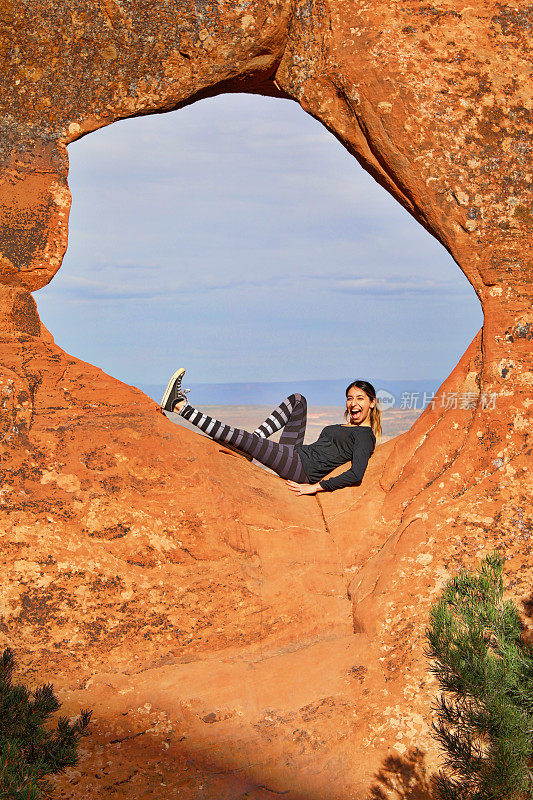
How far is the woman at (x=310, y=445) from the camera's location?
5.67 m

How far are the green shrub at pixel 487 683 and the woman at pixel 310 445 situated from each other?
232cm

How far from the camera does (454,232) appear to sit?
487 centimetres

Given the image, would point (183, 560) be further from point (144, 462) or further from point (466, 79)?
point (466, 79)

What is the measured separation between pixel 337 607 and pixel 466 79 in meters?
3.49

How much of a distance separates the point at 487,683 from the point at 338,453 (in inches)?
112

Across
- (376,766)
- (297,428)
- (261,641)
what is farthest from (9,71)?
(376,766)

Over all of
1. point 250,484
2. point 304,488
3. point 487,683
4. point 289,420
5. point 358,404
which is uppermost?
point 358,404

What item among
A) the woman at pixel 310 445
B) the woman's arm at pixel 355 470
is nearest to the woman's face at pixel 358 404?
the woman at pixel 310 445

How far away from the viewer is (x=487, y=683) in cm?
305

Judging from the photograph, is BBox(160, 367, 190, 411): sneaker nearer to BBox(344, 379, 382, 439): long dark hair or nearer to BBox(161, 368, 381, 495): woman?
BBox(161, 368, 381, 495): woman

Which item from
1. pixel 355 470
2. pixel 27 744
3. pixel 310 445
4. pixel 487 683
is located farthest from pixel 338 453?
pixel 27 744

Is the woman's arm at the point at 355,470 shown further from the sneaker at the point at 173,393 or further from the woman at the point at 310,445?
the sneaker at the point at 173,393

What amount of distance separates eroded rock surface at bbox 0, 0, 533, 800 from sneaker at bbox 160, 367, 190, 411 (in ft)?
2.55

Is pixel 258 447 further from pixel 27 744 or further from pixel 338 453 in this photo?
pixel 27 744
